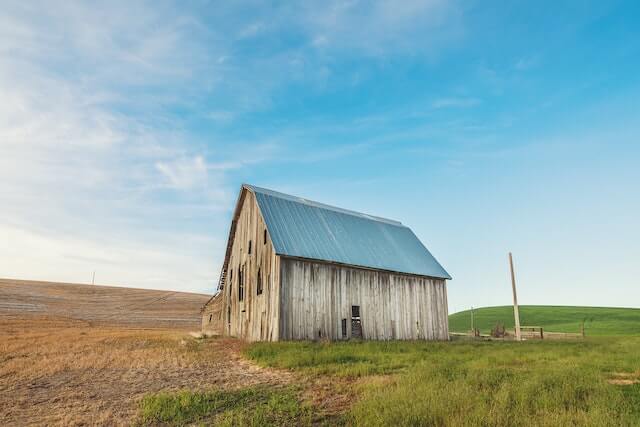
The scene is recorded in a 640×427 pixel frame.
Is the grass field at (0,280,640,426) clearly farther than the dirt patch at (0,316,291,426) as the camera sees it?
No

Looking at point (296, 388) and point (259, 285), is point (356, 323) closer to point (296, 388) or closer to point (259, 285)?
point (259, 285)

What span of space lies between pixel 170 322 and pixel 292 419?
127ft

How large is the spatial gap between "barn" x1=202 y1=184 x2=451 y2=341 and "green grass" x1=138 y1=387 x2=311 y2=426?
11803mm

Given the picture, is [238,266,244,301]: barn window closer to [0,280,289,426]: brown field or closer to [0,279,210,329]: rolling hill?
[0,280,289,426]: brown field

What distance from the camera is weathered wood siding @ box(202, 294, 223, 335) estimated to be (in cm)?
3403

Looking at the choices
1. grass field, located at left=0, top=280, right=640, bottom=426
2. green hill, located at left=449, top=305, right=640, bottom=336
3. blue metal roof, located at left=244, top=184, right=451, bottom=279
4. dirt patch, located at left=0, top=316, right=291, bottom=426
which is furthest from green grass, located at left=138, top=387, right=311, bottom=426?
green hill, located at left=449, top=305, right=640, bottom=336

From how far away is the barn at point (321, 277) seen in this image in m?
→ 22.6

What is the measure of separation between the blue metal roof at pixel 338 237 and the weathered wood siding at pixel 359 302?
0.61 m

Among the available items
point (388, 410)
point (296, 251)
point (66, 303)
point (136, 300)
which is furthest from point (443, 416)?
point (136, 300)

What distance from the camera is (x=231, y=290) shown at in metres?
29.9

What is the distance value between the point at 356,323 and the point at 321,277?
11.9 feet

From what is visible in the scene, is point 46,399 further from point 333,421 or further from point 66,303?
point 66,303

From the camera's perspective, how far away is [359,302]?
24969 millimetres

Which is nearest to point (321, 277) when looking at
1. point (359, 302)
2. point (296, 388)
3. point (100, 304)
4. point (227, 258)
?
point (359, 302)
